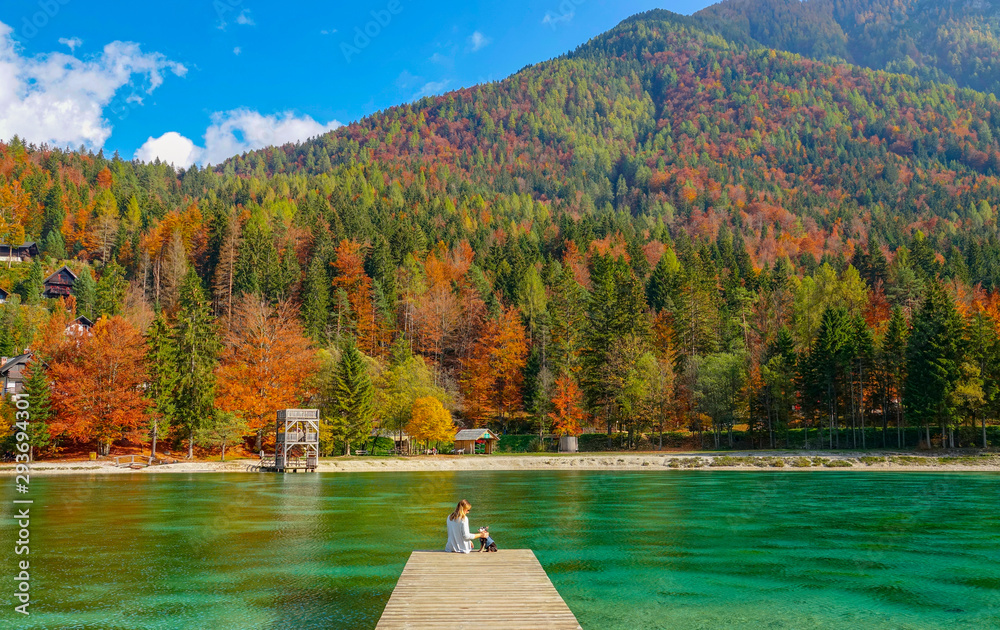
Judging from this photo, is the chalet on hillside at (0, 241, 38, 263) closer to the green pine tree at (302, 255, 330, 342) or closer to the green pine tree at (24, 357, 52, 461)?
the green pine tree at (302, 255, 330, 342)

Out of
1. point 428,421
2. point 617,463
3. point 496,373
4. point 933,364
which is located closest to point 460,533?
point 617,463

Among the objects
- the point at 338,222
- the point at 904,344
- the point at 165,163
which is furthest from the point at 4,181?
the point at 904,344

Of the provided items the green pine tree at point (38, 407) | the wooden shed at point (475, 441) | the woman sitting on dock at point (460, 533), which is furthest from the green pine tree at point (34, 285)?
the woman sitting on dock at point (460, 533)

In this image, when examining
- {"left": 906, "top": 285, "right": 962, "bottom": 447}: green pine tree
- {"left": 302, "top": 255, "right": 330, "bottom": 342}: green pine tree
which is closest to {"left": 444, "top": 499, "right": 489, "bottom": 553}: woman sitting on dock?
{"left": 906, "top": 285, "right": 962, "bottom": 447}: green pine tree

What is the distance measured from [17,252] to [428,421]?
97696 mm

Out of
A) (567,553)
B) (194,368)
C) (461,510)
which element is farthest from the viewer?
(194,368)

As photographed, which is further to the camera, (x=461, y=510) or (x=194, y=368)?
(x=194, y=368)

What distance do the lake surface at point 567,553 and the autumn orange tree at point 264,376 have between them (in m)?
27.5

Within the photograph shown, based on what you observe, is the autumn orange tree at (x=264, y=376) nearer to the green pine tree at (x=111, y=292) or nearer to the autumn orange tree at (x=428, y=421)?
the autumn orange tree at (x=428, y=421)

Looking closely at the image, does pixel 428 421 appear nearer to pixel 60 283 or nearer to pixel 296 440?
pixel 296 440

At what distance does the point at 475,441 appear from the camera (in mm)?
79625

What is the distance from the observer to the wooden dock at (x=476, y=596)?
10.6 m

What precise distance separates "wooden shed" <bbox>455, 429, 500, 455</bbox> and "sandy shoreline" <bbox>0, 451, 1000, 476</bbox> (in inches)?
271

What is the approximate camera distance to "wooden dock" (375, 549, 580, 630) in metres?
10.6
